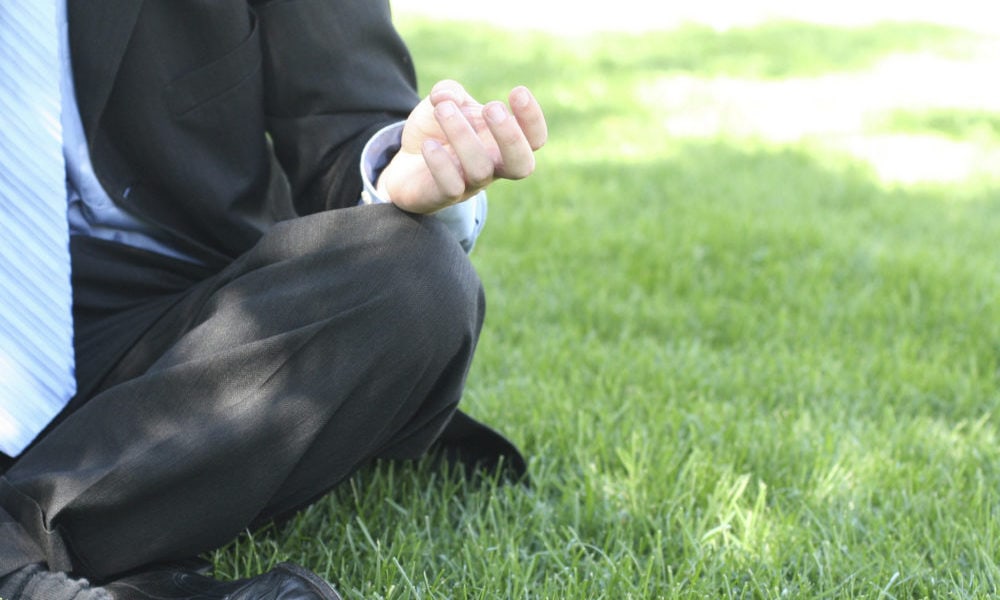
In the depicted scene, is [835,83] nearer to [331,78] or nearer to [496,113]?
[331,78]

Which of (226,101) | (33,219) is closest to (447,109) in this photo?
(226,101)

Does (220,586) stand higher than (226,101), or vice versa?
(226,101)

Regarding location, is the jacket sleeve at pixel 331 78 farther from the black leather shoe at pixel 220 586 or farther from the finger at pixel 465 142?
the black leather shoe at pixel 220 586

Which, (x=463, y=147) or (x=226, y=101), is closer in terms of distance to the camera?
(x=463, y=147)

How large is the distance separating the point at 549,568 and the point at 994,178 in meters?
3.29

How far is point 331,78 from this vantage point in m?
1.91

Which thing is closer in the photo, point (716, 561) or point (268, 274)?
point (268, 274)

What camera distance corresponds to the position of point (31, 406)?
1691 millimetres

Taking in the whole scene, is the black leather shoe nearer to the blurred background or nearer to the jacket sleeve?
the jacket sleeve

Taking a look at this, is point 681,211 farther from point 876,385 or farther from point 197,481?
point 197,481

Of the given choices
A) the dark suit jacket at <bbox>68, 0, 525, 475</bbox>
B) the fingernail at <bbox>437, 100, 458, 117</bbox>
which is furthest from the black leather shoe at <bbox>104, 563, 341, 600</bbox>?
the fingernail at <bbox>437, 100, 458, 117</bbox>

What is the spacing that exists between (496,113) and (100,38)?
0.66 m

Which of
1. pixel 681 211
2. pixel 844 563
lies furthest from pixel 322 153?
pixel 681 211

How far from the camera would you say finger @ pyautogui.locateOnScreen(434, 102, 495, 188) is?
4.86 feet
